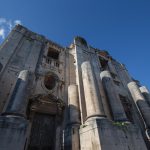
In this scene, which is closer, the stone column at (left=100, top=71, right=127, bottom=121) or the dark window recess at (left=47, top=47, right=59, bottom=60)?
the stone column at (left=100, top=71, right=127, bottom=121)

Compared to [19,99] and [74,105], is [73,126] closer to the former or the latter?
[74,105]

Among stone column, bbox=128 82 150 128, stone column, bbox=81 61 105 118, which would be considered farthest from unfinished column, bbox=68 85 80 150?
stone column, bbox=128 82 150 128

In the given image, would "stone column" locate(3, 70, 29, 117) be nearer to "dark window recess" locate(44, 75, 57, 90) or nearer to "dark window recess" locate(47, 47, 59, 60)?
"dark window recess" locate(44, 75, 57, 90)

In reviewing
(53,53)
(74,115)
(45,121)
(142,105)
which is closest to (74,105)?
(74,115)

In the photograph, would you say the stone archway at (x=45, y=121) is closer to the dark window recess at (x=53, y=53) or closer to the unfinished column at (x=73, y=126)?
the unfinished column at (x=73, y=126)

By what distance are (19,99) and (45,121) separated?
280cm

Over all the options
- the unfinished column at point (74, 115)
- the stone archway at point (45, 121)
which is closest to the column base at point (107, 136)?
the unfinished column at point (74, 115)

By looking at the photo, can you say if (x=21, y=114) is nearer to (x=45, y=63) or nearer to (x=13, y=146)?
(x=13, y=146)

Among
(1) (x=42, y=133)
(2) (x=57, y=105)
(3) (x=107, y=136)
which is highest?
(2) (x=57, y=105)

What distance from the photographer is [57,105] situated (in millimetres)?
10008

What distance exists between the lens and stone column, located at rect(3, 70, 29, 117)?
6989 mm

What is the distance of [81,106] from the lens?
975 cm

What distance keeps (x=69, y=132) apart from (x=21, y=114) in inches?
123

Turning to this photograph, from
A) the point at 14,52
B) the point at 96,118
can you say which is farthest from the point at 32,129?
the point at 14,52
